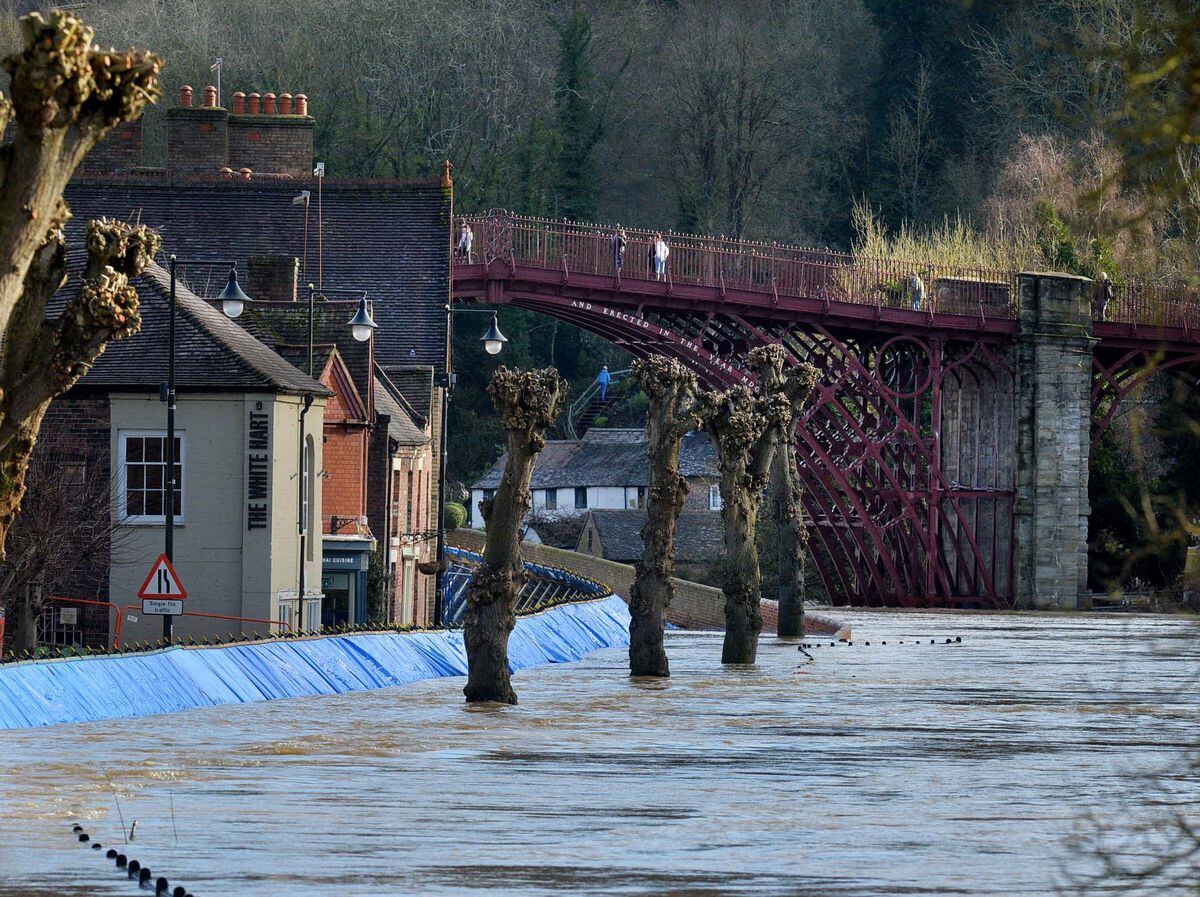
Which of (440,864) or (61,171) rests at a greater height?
(61,171)

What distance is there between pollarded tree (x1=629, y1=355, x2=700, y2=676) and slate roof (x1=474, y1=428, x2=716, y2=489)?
56138 millimetres

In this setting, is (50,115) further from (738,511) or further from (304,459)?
(304,459)

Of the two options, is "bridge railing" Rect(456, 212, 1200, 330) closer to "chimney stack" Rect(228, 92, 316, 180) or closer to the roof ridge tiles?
"chimney stack" Rect(228, 92, 316, 180)

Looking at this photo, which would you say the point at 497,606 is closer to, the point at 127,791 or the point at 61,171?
the point at 127,791

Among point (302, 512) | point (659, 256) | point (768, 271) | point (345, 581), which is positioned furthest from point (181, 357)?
point (768, 271)

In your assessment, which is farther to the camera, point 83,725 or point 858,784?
point 83,725

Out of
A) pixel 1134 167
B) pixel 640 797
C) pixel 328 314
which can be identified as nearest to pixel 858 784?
pixel 640 797

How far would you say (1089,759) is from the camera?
22.9 metres

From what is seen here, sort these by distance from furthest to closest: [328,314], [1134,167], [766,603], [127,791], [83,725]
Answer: [766,603], [328,314], [83,725], [127,791], [1134,167]

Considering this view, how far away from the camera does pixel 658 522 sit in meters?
35.9

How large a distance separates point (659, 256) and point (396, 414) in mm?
11012

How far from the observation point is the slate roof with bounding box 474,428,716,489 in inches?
3762

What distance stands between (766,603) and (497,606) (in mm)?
29370

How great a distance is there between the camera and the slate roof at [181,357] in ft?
126
